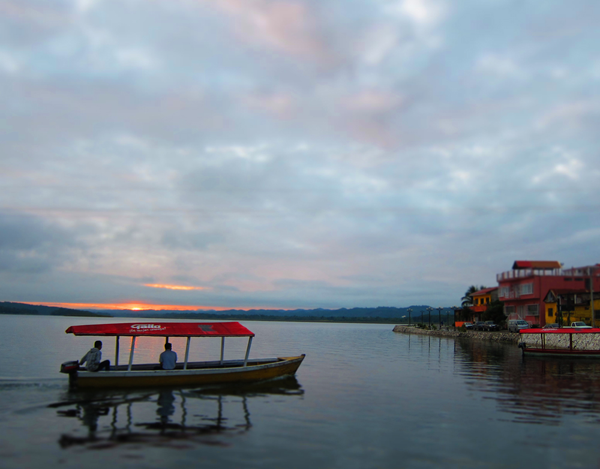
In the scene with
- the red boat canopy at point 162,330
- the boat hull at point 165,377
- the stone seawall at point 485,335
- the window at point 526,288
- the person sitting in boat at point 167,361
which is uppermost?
the window at point 526,288

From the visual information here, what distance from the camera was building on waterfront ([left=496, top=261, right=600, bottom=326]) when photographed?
72562 millimetres

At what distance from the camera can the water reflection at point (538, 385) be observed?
19625 millimetres

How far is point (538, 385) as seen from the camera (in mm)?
27078

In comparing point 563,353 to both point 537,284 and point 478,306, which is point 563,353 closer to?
point 537,284

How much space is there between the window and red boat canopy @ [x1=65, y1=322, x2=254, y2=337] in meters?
63.6

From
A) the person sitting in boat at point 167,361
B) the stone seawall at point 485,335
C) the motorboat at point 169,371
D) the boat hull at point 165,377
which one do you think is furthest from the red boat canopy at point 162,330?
the stone seawall at point 485,335

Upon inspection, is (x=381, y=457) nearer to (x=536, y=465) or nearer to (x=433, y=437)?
(x=433, y=437)

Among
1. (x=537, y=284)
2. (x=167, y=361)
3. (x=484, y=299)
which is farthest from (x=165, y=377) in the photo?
(x=484, y=299)

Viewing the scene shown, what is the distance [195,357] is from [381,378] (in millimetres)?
23445

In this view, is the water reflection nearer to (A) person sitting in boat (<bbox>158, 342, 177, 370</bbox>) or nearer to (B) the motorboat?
(B) the motorboat

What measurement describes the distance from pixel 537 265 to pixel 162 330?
245 ft


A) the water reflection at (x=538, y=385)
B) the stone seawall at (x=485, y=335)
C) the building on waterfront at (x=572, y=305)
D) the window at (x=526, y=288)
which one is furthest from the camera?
the window at (x=526, y=288)

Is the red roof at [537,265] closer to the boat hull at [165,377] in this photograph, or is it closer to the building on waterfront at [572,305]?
the building on waterfront at [572,305]

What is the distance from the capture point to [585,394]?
78.9 feet
